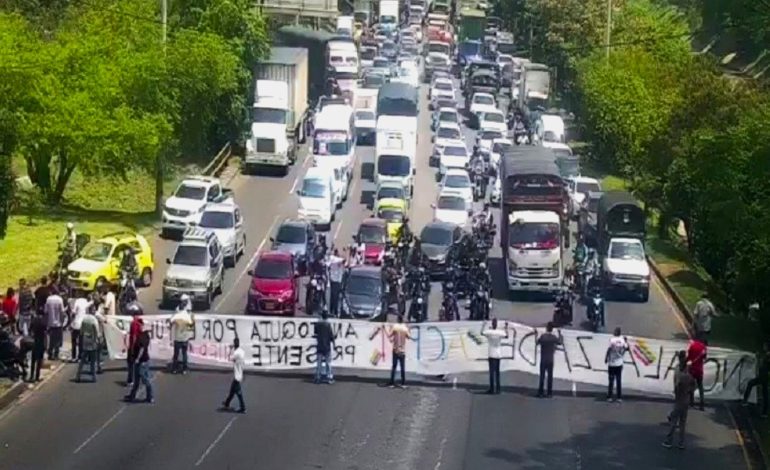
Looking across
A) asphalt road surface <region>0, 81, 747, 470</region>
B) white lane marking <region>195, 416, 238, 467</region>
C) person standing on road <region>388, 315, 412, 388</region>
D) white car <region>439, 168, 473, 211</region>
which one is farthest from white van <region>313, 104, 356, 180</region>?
white lane marking <region>195, 416, 238, 467</region>

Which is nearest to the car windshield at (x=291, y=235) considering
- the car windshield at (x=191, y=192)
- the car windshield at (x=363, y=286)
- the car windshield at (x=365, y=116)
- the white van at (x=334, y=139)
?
the car windshield at (x=191, y=192)

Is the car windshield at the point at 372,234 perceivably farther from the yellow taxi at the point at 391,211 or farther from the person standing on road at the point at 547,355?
the person standing on road at the point at 547,355

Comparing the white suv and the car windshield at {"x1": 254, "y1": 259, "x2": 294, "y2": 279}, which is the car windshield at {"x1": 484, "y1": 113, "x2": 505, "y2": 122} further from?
the car windshield at {"x1": 254, "y1": 259, "x2": 294, "y2": 279}

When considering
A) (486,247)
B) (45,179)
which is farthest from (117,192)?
(486,247)

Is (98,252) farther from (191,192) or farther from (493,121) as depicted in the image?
(493,121)

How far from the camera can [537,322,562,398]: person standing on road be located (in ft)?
101

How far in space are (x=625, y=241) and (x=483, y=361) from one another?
13995 mm

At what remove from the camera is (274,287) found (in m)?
39.5

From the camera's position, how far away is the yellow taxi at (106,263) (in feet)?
131

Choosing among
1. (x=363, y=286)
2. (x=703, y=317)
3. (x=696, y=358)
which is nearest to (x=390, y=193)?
(x=363, y=286)

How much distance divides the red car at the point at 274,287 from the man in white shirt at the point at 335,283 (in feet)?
3.01

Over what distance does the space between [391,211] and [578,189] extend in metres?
8.28

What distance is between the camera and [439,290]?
147ft

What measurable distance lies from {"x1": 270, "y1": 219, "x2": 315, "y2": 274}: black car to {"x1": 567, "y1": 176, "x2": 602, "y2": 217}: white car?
12.8 metres
